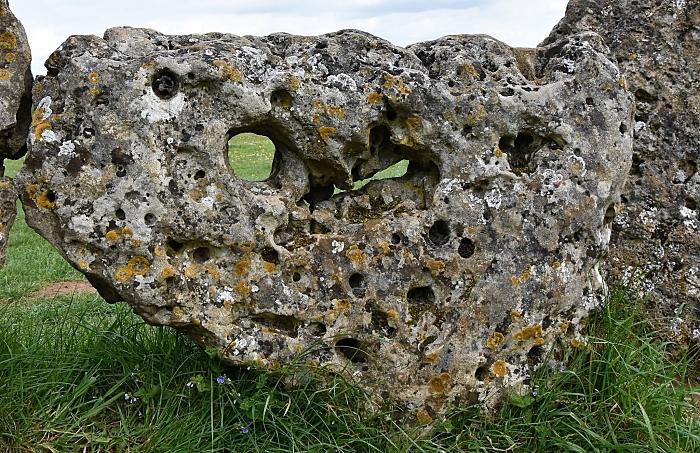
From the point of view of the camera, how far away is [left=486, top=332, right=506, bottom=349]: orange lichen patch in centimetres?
468

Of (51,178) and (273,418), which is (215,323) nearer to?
(273,418)

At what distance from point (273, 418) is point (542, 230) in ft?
6.51

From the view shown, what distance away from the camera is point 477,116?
4.66 m

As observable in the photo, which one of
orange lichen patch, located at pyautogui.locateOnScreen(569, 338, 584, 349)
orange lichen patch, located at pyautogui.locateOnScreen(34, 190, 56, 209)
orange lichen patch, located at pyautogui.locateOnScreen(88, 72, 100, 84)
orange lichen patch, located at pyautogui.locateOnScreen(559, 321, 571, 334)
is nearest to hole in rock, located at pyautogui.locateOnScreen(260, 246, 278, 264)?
orange lichen patch, located at pyautogui.locateOnScreen(34, 190, 56, 209)

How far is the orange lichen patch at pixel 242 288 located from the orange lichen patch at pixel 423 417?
1.27m

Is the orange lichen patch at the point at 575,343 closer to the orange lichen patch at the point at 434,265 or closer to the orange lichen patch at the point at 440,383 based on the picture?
the orange lichen patch at the point at 440,383

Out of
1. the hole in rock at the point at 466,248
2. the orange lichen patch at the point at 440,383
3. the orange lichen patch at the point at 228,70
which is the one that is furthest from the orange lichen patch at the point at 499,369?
the orange lichen patch at the point at 228,70

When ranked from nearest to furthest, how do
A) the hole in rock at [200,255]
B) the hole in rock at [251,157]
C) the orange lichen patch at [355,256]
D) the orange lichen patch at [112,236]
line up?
the orange lichen patch at [112,236] < the hole in rock at [200,255] < the orange lichen patch at [355,256] < the hole in rock at [251,157]

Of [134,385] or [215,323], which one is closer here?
[215,323]

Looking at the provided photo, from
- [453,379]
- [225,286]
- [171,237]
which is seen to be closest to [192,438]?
[225,286]

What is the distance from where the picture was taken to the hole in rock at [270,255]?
176 inches

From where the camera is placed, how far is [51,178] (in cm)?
416

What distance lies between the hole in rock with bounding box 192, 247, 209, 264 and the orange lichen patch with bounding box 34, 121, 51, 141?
1.05m

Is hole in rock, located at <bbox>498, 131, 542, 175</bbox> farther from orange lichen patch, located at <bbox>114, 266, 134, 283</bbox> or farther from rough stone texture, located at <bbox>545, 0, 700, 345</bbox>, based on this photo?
orange lichen patch, located at <bbox>114, 266, 134, 283</bbox>
